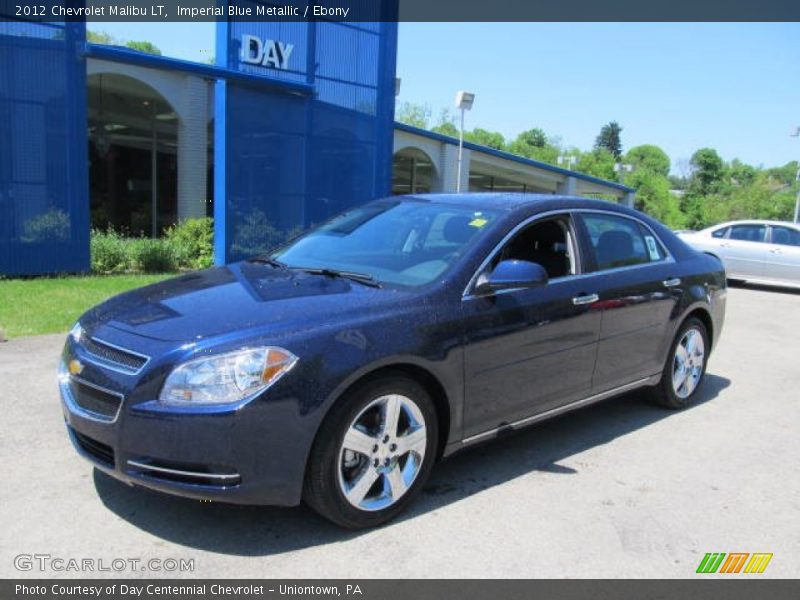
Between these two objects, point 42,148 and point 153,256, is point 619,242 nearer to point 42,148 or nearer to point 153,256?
point 42,148

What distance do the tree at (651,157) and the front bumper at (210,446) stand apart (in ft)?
464

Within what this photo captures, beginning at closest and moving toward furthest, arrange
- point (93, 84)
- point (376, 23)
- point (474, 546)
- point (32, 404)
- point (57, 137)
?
point (474, 546) < point (32, 404) < point (57, 137) < point (376, 23) < point (93, 84)

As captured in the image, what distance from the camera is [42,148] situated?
10.7 meters

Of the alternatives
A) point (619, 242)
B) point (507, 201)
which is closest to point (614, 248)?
point (619, 242)

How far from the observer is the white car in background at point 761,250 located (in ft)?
48.9

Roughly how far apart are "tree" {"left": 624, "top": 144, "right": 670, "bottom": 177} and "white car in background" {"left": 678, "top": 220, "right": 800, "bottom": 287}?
4993 inches

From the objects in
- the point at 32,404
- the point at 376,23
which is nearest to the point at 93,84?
the point at 376,23

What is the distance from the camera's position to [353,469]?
3.30 m

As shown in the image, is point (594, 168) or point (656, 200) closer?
point (656, 200)

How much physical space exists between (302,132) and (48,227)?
4.88 meters

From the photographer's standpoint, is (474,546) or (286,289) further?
(286,289)
